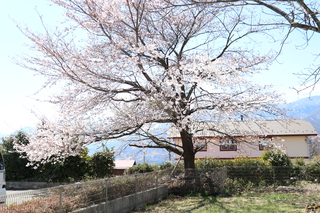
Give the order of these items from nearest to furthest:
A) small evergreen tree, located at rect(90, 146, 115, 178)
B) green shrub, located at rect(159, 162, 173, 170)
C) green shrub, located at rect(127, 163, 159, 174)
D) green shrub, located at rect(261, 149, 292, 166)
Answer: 1. green shrub, located at rect(261, 149, 292, 166)
2. small evergreen tree, located at rect(90, 146, 115, 178)
3. green shrub, located at rect(127, 163, 159, 174)
4. green shrub, located at rect(159, 162, 173, 170)

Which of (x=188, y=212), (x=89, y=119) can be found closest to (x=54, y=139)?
(x=89, y=119)

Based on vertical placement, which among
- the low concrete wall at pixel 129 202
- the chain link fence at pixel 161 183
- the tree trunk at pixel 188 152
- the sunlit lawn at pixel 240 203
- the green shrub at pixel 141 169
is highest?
the tree trunk at pixel 188 152

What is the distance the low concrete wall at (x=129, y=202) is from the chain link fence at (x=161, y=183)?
0.49 ft

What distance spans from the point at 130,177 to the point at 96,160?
7.36 metres

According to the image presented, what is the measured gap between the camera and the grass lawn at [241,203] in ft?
29.2

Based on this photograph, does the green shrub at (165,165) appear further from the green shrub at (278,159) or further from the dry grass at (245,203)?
the dry grass at (245,203)

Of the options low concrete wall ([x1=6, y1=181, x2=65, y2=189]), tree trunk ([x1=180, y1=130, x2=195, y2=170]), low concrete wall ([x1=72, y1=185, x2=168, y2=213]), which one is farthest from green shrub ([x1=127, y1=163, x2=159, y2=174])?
low concrete wall ([x1=72, y1=185, x2=168, y2=213])

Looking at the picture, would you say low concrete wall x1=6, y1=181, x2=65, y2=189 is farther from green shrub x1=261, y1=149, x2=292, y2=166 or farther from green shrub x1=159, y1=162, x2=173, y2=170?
green shrub x1=261, y1=149, x2=292, y2=166

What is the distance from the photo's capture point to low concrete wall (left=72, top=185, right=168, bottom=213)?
783 cm

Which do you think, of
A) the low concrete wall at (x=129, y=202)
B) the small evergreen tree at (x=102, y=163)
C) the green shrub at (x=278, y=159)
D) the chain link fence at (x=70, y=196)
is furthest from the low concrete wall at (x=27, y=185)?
the green shrub at (x=278, y=159)

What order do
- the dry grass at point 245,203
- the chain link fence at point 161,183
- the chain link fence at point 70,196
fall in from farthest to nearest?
the dry grass at point 245,203
the chain link fence at point 161,183
the chain link fence at point 70,196

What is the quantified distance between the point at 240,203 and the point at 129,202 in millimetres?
3710

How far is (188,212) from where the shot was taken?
340 inches

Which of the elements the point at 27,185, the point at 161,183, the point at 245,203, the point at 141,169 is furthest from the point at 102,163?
the point at 245,203
